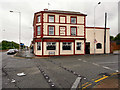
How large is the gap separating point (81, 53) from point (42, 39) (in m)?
9.79

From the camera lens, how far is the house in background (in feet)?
59.3

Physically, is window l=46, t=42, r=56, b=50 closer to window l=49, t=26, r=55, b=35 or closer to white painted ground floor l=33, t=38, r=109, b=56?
white painted ground floor l=33, t=38, r=109, b=56

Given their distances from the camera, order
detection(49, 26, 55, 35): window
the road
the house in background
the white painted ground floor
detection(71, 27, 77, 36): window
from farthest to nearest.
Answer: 1. detection(71, 27, 77, 36): window
2. detection(49, 26, 55, 35): window
3. the house in background
4. the white painted ground floor
5. the road

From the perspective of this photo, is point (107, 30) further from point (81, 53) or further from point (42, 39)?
point (42, 39)

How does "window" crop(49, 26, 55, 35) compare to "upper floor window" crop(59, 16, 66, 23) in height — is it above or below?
below

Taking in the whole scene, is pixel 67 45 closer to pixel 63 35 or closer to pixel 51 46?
pixel 63 35

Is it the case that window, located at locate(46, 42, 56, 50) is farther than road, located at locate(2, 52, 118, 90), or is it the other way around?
window, located at locate(46, 42, 56, 50)

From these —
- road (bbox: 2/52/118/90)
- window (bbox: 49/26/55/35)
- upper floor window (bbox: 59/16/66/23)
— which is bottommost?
road (bbox: 2/52/118/90)

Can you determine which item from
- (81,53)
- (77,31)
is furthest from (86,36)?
(81,53)

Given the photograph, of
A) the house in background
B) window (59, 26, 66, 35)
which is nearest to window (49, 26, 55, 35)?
the house in background

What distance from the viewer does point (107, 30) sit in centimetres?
2092

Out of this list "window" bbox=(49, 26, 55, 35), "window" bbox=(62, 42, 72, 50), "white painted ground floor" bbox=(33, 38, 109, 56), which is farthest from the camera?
"window" bbox=(62, 42, 72, 50)

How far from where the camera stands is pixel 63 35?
18.8 meters

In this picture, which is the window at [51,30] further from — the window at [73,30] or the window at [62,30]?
the window at [73,30]
